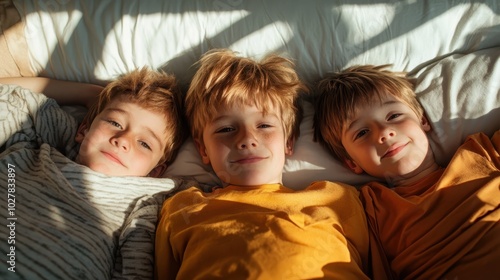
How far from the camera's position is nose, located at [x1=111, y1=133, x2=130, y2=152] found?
1.15m

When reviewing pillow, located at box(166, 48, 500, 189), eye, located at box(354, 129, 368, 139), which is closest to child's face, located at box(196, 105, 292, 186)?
pillow, located at box(166, 48, 500, 189)

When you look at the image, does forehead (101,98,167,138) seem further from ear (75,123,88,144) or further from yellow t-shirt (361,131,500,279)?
yellow t-shirt (361,131,500,279)

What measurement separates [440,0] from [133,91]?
994 millimetres

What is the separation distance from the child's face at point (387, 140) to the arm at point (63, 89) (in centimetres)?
79

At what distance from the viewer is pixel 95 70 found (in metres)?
1.40

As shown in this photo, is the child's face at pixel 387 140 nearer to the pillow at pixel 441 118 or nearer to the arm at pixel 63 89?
the pillow at pixel 441 118

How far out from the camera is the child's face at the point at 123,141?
116 centimetres

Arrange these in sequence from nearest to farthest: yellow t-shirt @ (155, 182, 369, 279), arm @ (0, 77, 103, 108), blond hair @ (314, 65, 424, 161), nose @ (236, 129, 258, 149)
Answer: yellow t-shirt @ (155, 182, 369, 279)
nose @ (236, 129, 258, 149)
blond hair @ (314, 65, 424, 161)
arm @ (0, 77, 103, 108)

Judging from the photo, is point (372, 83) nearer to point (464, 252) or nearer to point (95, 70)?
point (464, 252)

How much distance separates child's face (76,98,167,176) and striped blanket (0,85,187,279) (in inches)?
1.4

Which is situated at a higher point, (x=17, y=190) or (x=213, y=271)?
(x=17, y=190)

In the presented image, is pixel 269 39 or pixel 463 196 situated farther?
pixel 269 39

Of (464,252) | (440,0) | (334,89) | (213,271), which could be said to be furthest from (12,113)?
(440,0)

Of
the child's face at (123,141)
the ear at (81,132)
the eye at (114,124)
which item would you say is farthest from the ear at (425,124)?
the ear at (81,132)
